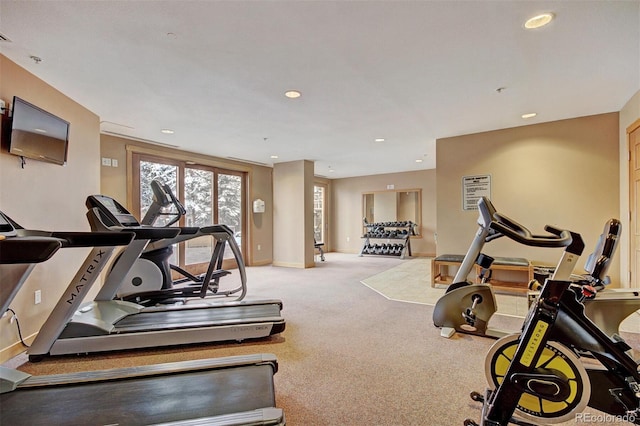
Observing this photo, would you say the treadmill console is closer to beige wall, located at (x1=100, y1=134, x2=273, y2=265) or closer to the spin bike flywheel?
beige wall, located at (x1=100, y1=134, x2=273, y2=265)

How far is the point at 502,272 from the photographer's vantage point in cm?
446

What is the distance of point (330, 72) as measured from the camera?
2.62 meters

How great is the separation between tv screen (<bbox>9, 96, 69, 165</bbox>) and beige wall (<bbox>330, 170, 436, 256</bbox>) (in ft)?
24.0

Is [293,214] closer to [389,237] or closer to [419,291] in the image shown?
[389,237]

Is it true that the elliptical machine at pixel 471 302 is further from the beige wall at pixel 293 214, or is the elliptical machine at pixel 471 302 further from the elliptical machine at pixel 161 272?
the beige wall at pixel 293 214

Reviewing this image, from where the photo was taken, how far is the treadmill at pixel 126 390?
1.41 metres

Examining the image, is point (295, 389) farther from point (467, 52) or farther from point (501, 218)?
point (467, 52)

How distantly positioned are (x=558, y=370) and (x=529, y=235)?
689 mm

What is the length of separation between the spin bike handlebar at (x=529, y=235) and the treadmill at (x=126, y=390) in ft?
5.18

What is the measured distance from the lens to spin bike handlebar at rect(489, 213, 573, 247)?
5.33 feet

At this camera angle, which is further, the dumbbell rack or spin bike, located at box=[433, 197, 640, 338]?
the dumbbell rack

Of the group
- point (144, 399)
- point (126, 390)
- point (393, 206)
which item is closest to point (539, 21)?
point (144, 399)

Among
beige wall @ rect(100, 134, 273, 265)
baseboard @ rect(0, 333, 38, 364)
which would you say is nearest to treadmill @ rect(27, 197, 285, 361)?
baseboard @ rect(0, 333, 38, 364)

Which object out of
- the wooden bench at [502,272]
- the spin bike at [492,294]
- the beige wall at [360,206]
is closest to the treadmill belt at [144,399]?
the spin bike at [492,294]
